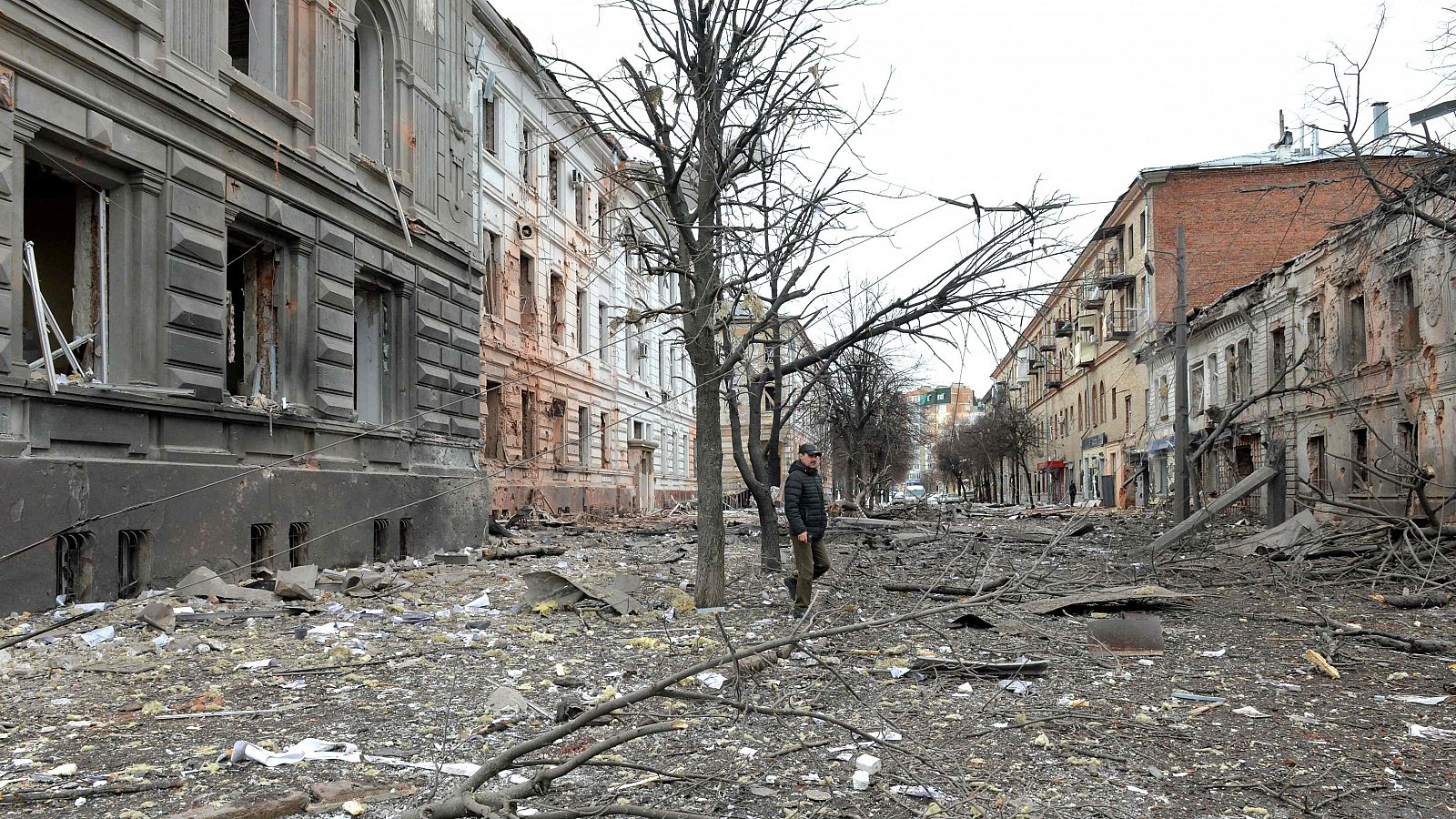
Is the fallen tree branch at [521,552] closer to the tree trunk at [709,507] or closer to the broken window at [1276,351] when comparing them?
the tree trunk at [709,507]

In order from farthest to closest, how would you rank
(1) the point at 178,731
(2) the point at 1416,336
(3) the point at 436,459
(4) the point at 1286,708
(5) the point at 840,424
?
(5) the point at 840,424, (2) the point at 1416,336, (3) the point at 436,459, (4) the point at 1286,708, (1) the point at 178,731

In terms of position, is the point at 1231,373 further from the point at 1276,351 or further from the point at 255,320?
the point at 255,320

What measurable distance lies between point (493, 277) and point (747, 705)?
1955 centimetres

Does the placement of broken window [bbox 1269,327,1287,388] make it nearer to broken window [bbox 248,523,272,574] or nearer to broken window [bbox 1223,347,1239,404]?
broken window [bbox 1223,347,1239,404]

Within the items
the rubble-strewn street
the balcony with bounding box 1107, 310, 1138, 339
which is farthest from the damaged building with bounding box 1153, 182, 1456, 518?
the balcony with bounding box 1107, 310, 1138, 339

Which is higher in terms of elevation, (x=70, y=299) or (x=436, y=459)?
(x=70, y=299)

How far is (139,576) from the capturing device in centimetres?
912

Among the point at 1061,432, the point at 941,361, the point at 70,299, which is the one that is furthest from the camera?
the point at 1061,432

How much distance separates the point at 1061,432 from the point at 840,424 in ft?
102

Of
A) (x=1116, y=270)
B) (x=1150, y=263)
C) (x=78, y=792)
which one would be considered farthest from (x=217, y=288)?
(x=1116, y=270)

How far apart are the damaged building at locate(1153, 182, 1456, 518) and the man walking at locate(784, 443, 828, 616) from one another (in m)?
6.96

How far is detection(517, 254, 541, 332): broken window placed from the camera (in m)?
24.4

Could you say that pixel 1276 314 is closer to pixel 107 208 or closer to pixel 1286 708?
pixel 1286 708

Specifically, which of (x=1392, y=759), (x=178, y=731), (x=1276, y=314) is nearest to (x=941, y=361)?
(x=1392, y=759)
